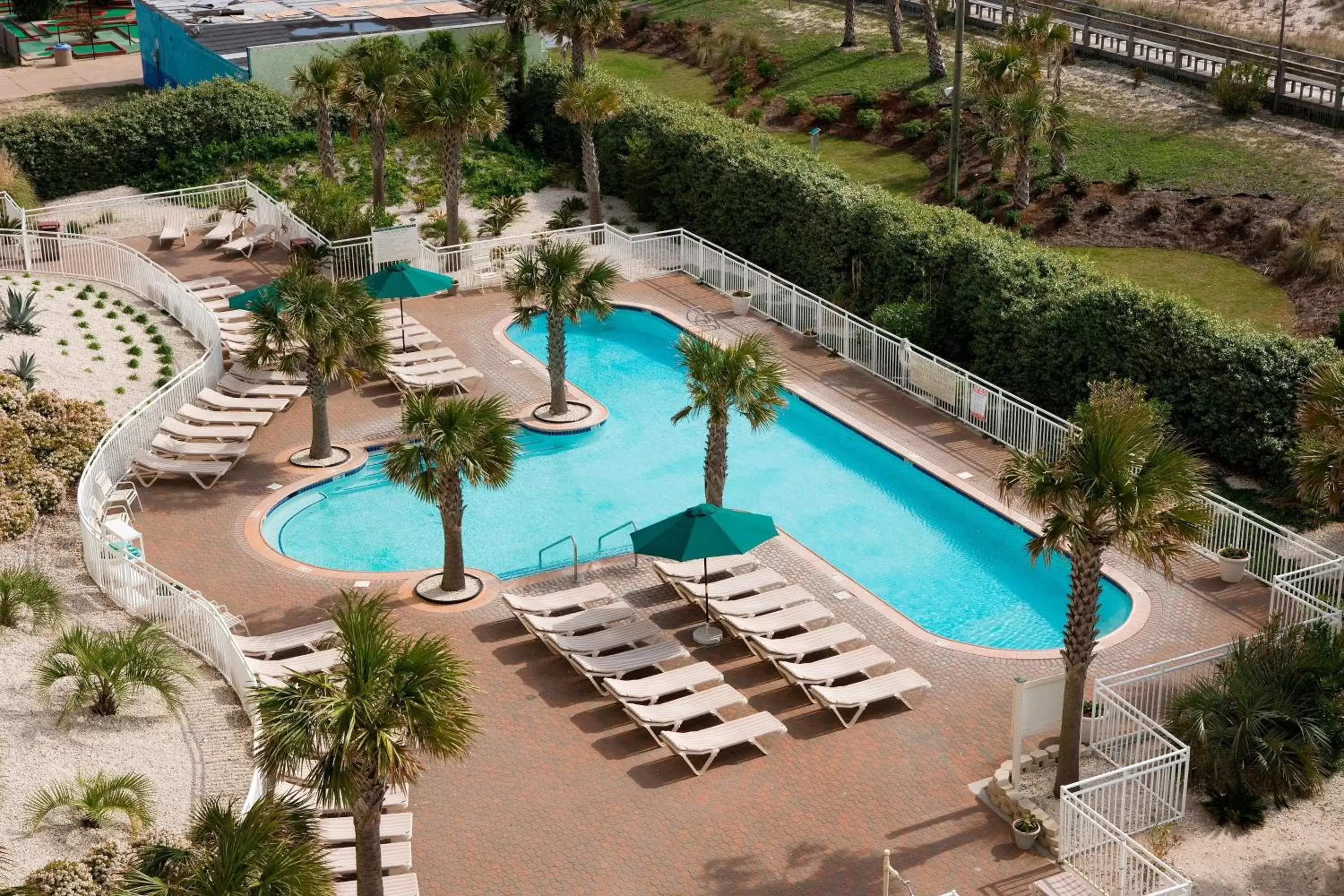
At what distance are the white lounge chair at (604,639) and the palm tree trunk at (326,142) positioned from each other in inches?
800

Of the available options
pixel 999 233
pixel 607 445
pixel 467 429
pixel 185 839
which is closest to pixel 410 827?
pixel 185 839

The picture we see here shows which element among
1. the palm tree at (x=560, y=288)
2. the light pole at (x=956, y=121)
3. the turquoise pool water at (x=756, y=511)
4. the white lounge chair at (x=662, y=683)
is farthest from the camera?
the light pole at (x=956, y=121)

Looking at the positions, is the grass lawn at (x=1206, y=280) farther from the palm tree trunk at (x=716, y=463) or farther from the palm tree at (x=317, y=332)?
the palm tree at (x=317, y=332)

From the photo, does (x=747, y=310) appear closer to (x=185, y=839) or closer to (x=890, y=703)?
(x=890, y=703)

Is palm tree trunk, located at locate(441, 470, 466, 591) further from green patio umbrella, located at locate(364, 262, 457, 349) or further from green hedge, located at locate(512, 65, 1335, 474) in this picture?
green hedge, located at locate(512, 65, 1335, 474)

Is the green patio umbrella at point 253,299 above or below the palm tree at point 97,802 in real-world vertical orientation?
above

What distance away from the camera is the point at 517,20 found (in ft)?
151

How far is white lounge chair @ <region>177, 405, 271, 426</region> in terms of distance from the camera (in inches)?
1164

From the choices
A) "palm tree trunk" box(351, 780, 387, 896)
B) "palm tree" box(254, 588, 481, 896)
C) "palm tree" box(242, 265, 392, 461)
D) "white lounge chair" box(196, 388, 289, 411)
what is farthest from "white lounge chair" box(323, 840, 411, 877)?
"white lounge chair" box(196, 388, 289, 411)

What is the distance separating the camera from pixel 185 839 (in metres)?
17.7

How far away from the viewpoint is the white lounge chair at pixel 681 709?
21.1m

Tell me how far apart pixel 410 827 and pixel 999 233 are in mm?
18869

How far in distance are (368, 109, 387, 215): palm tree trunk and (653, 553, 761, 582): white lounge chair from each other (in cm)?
1680

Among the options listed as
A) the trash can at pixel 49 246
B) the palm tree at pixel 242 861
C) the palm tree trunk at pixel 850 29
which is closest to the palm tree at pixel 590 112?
the trash can at pixel 49 246
